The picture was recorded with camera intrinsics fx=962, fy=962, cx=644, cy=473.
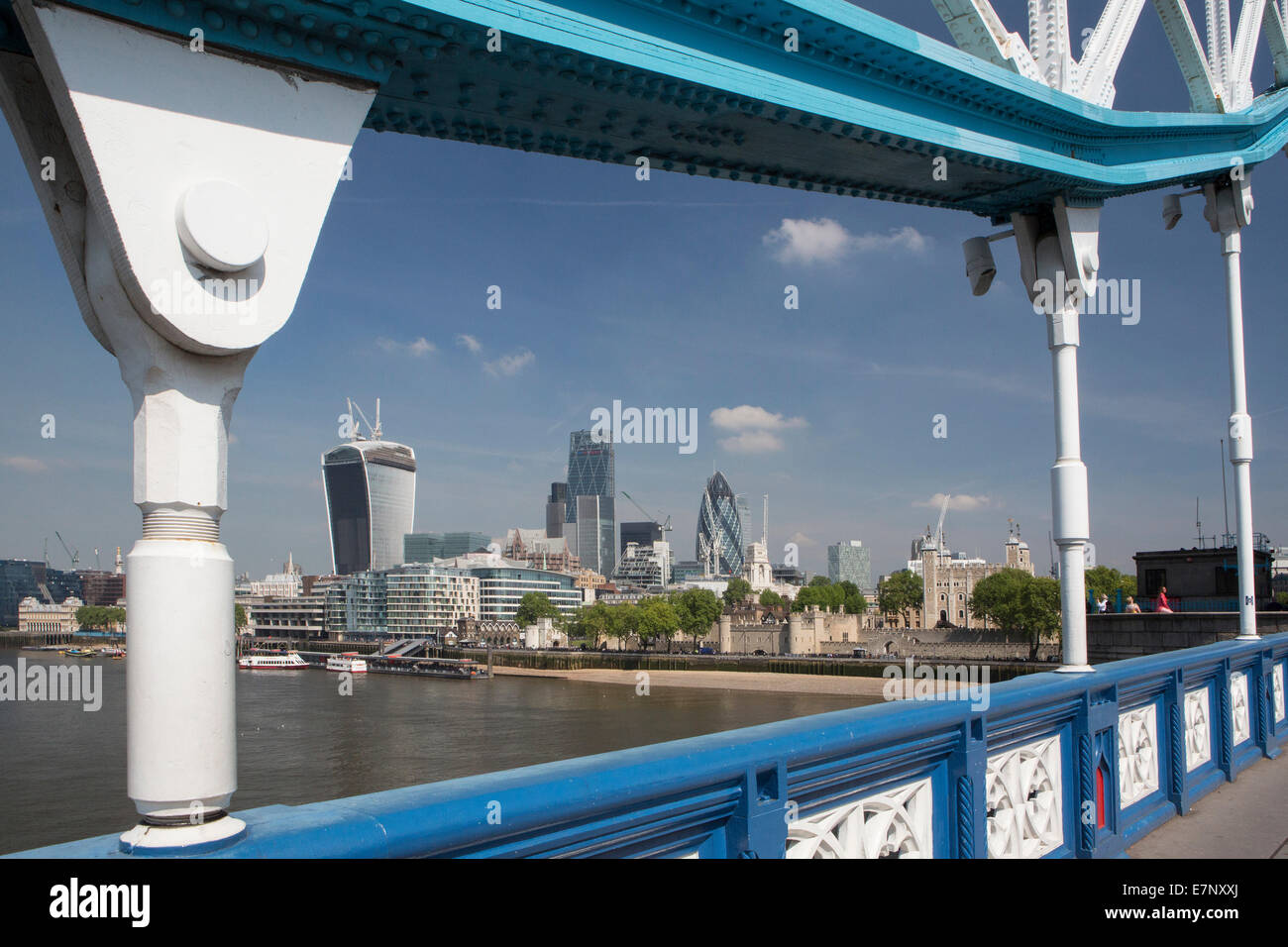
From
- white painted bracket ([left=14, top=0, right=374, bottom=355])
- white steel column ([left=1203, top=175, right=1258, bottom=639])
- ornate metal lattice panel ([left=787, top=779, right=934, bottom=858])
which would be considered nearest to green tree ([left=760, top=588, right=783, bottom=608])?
white steel column ([left=1203, top=175, right=1258, bottom=639])

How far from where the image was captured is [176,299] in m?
2.03

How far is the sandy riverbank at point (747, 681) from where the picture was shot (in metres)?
73.0

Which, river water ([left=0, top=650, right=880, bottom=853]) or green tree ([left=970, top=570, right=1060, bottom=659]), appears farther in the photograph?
green tree ([left=970, top=570, right=1060, bottom=659])

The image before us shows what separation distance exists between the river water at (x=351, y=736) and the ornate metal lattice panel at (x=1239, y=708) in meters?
14.2

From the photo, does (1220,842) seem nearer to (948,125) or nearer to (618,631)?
(948,125)

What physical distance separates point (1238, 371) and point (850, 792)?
805 cm

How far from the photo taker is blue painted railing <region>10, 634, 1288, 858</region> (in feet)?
6.67

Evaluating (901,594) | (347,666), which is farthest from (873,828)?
(901,594)

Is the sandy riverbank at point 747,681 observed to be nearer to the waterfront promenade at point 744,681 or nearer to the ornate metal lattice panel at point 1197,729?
the waterfront promenade at point 744,681

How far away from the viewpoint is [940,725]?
3418mm

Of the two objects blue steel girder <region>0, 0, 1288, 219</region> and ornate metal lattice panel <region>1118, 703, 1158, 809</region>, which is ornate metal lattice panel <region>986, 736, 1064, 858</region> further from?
blue steel girder <region>0, 0, 1288, 219</region>

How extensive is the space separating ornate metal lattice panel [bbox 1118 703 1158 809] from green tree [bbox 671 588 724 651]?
104691 millimetres

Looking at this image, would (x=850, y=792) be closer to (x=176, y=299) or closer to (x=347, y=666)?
(x=176, y=299)
